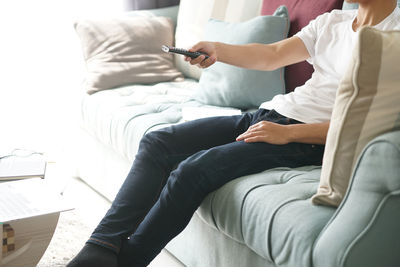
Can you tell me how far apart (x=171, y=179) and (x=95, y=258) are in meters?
0.29

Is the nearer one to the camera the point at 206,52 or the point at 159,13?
the point at 206,52

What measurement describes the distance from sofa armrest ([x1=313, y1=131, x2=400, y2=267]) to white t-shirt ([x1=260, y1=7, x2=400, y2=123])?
50 centimetres

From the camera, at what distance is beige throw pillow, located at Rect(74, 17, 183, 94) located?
2.62 meters

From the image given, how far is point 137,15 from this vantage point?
2879 millimetres

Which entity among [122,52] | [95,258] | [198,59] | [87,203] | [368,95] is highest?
[368,95]

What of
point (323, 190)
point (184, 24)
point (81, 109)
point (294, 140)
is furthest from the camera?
point (184, 24)

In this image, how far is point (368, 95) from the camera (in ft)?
3.78

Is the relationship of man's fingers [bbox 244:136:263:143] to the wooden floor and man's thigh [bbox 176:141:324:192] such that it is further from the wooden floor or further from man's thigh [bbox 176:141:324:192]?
the wooden floor

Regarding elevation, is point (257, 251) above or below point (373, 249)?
below

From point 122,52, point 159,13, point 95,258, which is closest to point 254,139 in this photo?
point 95,258

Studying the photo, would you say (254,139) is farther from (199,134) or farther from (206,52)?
(206,52)

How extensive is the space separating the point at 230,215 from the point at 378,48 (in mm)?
576

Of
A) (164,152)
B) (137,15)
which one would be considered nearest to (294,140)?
(164,152)

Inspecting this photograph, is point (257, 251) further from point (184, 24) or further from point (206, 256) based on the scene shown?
point (184, 24)
